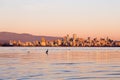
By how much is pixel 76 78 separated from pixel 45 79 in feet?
9.56

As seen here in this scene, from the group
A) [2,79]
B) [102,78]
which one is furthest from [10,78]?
[102,78]

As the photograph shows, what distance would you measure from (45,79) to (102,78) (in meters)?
5.15

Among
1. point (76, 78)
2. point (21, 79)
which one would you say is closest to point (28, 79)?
point (21, 79)

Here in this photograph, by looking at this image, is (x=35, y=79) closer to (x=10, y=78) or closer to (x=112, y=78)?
(x=10, y=78)

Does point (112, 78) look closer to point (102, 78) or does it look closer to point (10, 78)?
point (102, 78)

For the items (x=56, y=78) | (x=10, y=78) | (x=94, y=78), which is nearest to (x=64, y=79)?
(x=56, y=78)

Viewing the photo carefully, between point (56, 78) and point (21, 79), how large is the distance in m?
3.15

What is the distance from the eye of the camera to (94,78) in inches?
1157

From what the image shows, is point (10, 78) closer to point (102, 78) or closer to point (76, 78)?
point (76, 78)

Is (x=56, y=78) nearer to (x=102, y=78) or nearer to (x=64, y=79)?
(x=64, y=79)

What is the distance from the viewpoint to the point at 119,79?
28344 mm

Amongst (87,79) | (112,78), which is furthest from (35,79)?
(112,78)

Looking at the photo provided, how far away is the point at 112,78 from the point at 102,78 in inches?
35.0

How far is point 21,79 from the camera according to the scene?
92.7 feet
